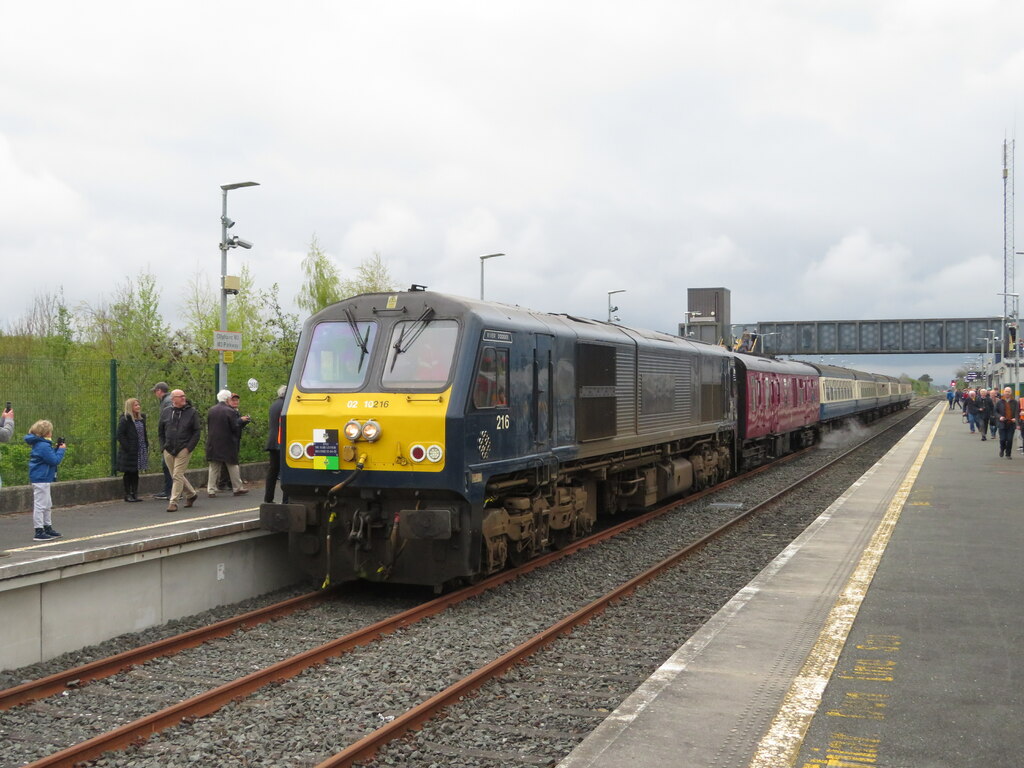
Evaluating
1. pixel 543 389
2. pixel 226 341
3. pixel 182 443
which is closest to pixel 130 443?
pixel 182 443

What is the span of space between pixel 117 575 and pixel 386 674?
2822mm

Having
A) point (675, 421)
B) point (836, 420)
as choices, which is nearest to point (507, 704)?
point (675, 421)

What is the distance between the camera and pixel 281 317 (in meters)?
26.1

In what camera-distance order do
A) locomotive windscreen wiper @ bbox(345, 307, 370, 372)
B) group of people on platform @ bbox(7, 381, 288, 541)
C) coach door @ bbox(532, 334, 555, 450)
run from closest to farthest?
locomotive windscreen wiper @ bbox(345, 307, 370, 372) < coach door @ bbox(532, 334, 555, 450) < group of people on platform @ bbox(7, 381, 288, 541)

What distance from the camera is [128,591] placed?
833cm

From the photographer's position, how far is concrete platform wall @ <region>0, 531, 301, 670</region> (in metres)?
7.33

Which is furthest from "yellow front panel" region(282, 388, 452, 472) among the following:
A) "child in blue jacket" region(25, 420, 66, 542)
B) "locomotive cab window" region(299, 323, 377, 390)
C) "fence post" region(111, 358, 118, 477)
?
"fence post" region(111, 358, 118, 477)

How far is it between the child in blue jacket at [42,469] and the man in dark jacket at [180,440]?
2.56 m

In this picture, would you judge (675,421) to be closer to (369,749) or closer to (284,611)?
(284,611)

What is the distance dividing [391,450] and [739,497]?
1077 centimetres

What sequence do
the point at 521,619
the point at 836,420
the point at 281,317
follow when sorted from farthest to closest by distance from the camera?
the point at 836,420 < the point at 281,317 < the point at 521,619

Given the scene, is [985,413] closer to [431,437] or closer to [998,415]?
[998,415]

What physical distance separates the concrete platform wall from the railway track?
37.6 inches

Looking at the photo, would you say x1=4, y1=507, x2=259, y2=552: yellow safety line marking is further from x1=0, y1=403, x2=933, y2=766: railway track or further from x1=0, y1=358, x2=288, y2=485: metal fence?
x1=0, y1=403, x2=933, y2=766: railway track
